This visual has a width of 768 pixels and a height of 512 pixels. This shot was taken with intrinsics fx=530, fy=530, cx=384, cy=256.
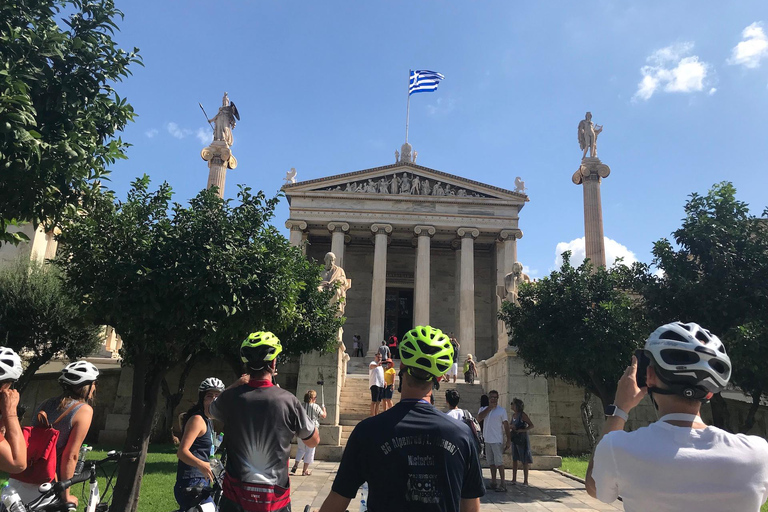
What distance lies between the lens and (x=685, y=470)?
197cm

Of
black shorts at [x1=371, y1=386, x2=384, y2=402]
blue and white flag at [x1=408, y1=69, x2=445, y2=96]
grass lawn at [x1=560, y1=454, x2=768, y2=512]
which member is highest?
blue and white flag at [x1=408, y1=69, x2=445, y2=96]

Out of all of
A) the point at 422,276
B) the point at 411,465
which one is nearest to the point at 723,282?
the point at 411,465

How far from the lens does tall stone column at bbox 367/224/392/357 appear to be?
3369 centimetres

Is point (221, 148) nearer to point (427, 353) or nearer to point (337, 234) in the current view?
point (337, 234)

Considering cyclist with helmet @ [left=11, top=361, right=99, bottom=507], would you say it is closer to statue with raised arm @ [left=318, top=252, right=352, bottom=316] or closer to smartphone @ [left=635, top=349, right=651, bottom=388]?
smartphone @ [left=635, top=349, right=651, bottom=388]

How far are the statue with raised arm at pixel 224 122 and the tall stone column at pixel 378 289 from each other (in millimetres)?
11281

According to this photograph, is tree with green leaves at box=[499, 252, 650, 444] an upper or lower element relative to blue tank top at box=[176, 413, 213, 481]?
upper

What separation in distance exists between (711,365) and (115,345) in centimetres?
3663

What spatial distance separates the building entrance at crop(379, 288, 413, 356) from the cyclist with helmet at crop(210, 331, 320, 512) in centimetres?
3602

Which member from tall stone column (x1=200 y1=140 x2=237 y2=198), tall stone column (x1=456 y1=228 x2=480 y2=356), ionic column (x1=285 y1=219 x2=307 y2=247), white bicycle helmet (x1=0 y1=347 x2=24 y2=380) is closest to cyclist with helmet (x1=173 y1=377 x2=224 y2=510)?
white bicycle helmet (x1=0 y1=347 x2=24 y2=380)

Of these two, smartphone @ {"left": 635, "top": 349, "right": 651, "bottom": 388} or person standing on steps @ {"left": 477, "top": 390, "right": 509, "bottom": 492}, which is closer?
smartphone @ {"left": 635, "top": 349, "right": 651, "bottom": 388}

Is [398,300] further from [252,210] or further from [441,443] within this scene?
[441,443]

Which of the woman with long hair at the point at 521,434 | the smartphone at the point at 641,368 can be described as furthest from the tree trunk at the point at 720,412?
the smartphone at the point at 641,368

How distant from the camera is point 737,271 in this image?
11773 millimetres
